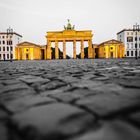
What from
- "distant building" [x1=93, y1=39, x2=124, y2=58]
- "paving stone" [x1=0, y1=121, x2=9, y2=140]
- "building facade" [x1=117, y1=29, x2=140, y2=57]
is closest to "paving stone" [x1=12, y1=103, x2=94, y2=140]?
"paving stone" [x1=0, y1=121, x2=9, y2=140]

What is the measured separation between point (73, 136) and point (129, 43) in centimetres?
9903

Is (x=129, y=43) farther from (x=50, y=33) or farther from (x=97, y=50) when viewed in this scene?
(x=50, y=33)

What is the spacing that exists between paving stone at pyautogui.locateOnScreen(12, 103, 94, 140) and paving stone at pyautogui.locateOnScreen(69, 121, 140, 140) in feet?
0.36

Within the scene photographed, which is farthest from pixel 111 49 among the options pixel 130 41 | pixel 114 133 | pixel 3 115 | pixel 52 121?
pixel 114 133

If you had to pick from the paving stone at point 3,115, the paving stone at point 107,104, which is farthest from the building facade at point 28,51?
the paving stone at point 3,115

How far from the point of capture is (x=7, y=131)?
5.31ft

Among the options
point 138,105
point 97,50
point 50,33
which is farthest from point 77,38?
point 138,105

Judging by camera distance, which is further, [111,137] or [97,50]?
[97,50]

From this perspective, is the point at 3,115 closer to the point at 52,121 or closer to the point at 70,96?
the point at 52,121

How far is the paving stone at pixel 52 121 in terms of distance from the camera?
1519mm

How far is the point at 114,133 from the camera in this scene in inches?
57.4

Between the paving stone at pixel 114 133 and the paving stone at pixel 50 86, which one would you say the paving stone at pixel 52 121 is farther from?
the paving stone at pixel 50 86

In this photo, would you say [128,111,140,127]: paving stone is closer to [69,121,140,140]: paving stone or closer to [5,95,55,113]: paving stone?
Result: [69,121,140,140]: paving stone

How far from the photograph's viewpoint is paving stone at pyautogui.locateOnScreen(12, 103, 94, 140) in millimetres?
1519
